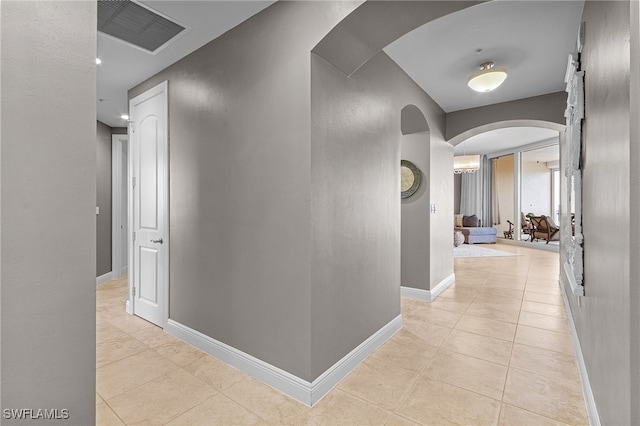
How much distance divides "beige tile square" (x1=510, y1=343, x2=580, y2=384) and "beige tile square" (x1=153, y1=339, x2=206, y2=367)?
2542 mm

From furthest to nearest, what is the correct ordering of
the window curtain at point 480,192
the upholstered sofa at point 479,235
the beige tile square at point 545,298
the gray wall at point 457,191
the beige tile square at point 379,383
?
the gray wall at point 457,191 → the window curtain at point 480,192 → the upholstered sofa at point 479,235 → the beige tile square at point 545,298 → the beige tile square at point 379,383

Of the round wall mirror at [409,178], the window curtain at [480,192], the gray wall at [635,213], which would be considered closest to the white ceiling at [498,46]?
the round wall mirror at [409,178]

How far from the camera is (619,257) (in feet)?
3.88

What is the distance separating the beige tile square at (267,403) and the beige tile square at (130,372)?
649mm

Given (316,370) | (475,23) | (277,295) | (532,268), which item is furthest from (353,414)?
(532,268)

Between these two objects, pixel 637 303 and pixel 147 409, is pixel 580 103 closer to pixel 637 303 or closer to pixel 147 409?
pixel 637 303

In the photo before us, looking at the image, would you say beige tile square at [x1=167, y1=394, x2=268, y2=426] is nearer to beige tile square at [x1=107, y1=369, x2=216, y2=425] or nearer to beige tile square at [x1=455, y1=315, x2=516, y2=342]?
beige tile square at [x1=107, y1=369, x2=216, y2=425]

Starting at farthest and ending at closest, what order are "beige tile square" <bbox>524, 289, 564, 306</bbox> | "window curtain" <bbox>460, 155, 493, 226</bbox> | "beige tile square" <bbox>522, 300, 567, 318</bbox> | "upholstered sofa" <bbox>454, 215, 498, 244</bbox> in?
1. "window curtain" <bbox>460, 155, 493, 226</bbox>
2. "upholstered sofa" <bbox>454, 215, 498, 244</bbox>
3. "beige tile square" <bbox>524, 289, 564, 306</bbox>
4. "beige tile square" <bbox>522, 300, 567, 318</bbox>

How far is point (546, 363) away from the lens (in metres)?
2.38

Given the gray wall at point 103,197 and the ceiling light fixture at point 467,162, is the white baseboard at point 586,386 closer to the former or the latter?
the ceiling light fixture at point 467,162

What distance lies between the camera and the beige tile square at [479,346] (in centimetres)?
250

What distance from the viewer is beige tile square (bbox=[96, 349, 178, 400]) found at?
6.91 ft

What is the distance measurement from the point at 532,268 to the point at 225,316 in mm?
5969

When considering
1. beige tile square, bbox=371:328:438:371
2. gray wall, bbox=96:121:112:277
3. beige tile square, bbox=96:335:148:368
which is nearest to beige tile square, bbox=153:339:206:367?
beige tile square, bbox=96:335:148:368
